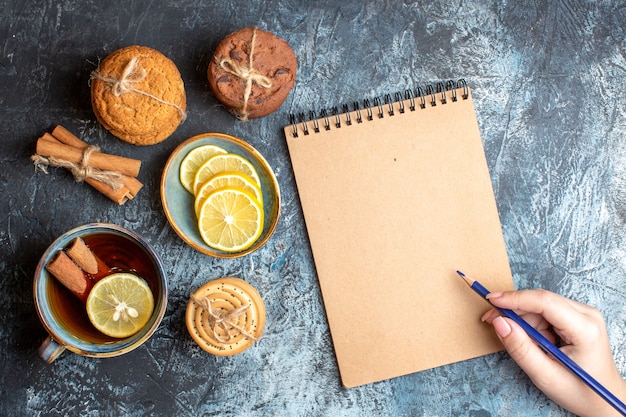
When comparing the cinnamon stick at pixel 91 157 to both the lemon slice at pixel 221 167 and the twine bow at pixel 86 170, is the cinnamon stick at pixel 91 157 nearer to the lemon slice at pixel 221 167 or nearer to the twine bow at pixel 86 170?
the twine bow at pixel 86 170

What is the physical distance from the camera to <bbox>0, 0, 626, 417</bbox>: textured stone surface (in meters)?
1.52

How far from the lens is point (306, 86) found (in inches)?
61.9

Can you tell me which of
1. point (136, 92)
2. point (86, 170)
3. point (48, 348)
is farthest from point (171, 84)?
point (48, 348)

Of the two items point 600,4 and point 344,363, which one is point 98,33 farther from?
point 600,4

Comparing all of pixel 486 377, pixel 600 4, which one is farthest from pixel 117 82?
pixel 600 4

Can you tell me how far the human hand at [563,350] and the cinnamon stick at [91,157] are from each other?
1001 millimetres

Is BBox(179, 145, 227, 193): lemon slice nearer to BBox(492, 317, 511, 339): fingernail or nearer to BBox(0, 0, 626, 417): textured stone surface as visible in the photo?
BBox(0, 0, 626, 417): textured stone surface

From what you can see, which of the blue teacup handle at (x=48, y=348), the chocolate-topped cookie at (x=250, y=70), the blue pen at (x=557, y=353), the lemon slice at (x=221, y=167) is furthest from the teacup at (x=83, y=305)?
the blue pen at (x=557, y=353)

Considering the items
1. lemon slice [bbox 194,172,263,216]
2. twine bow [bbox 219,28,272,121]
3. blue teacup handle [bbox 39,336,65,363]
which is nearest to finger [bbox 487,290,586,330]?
lemon slice [bbox 194,172,263,216]

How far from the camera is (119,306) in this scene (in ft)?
4.37

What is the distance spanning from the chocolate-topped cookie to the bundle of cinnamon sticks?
1.00ft

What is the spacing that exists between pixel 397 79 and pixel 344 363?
0.80 m

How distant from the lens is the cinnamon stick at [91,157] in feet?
4.69

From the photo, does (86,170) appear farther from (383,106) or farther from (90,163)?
(383,106)
